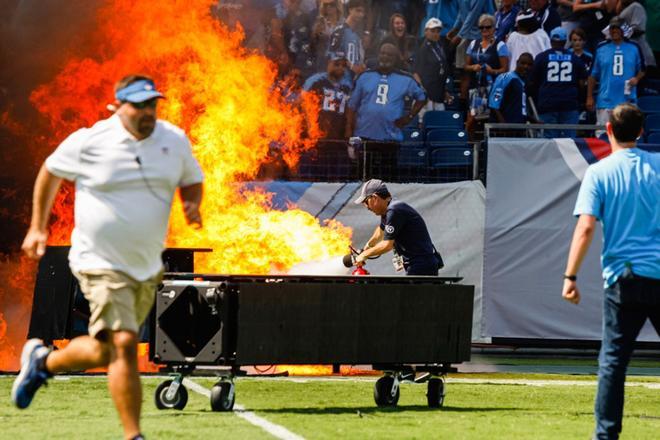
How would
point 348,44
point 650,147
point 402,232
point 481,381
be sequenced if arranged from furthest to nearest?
point 348,44 < point 650,147 < point 481,381 < point 402,232

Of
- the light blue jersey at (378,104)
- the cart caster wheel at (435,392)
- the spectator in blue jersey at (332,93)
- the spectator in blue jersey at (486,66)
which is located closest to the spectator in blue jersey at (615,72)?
the spectator in blue jersey at (486,66)

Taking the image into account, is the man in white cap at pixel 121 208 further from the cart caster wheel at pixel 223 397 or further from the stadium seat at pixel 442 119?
the stadium seat at pixel 442 119

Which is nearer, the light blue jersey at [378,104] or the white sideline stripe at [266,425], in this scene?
the white sideline stripe at [266,425]

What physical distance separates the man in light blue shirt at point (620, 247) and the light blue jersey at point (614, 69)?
11.8 metres

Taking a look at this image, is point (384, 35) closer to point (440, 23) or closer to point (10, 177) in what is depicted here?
point (440, 23)

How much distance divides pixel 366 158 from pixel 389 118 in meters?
0.86

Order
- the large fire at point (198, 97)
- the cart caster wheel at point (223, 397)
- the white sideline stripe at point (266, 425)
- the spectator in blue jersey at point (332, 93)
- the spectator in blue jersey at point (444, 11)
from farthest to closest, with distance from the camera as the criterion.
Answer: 1. the spectator in blue jersey at point (444, 11)
2. the spectator in blue jersey at point (332, 93)
3. the large fire at point (198, 97)
4. the cart caster wheel at point (223, 397)
5. the white sideline stripe at point (266, 425)

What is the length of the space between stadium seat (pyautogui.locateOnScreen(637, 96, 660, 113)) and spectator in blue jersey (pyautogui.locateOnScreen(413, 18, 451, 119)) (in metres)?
2.86

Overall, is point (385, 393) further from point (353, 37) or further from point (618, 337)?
point (353, 37)

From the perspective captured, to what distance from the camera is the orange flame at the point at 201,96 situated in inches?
716

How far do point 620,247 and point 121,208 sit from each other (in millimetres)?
2891

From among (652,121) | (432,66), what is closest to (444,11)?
(432,66)

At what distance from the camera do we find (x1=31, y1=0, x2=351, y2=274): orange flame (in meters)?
18.2

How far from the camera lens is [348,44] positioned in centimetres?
2042
